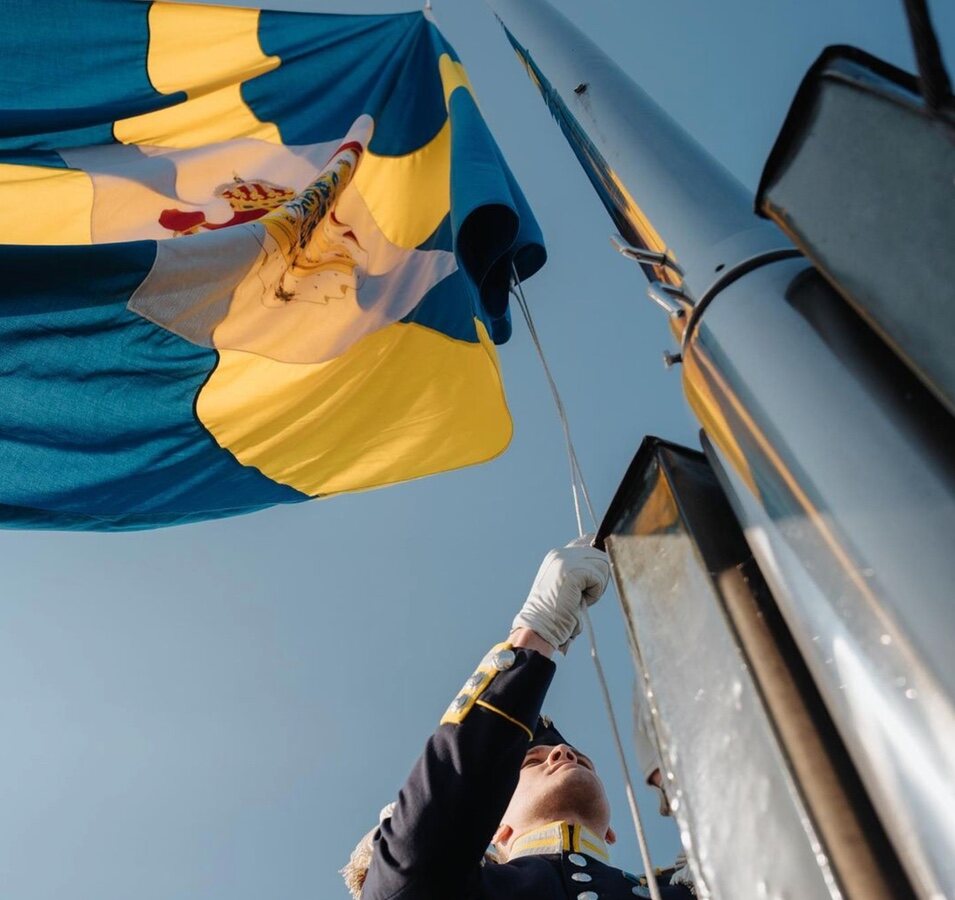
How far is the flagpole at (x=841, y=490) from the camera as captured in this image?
0.41 m

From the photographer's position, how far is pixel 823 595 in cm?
47

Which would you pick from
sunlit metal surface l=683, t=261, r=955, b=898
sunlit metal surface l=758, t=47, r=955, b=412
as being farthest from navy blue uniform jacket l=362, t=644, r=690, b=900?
sunlit metal surface l=758, t=47, r=955, b=412

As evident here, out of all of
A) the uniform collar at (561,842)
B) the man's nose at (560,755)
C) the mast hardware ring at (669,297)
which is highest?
the man's nose at (560,755)

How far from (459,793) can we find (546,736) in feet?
4.78

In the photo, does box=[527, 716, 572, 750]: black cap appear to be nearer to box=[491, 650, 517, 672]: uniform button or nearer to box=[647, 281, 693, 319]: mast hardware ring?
box=[491, 650, 517, 672]: uniform button

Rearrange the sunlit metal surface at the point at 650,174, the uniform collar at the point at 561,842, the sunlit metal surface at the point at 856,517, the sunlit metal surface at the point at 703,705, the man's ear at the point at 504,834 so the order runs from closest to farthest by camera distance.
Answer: the sunlit metal surface at the point at 856,517, the sunlit metal surface at the point at 703,705, the sunlit metal surface at the point at 650,174, the uniform collar at the point at 561,842, the man's ear at the point at 504,834

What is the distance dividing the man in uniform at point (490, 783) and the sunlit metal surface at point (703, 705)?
1.14 meters

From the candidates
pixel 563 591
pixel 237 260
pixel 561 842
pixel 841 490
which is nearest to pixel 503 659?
pixel 563 591

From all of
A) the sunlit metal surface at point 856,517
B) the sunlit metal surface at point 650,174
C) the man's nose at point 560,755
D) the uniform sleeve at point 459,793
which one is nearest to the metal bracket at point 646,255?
the sunlit metal surface at point 650,174

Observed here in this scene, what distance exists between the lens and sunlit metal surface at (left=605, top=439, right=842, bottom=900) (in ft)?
1.78

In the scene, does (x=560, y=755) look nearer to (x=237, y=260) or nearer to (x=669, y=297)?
(x=237, y=260)

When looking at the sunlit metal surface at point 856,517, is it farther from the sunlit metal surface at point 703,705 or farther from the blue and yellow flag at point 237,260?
the blue and yellow flag at point 237,260

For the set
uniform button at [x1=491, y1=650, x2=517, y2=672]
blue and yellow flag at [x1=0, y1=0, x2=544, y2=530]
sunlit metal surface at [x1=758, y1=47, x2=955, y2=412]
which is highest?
blue and yellow flag at [x1=0, y1=0, x2=544, y2=530]

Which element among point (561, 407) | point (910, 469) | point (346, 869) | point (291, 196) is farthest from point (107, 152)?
point (910, 469)
